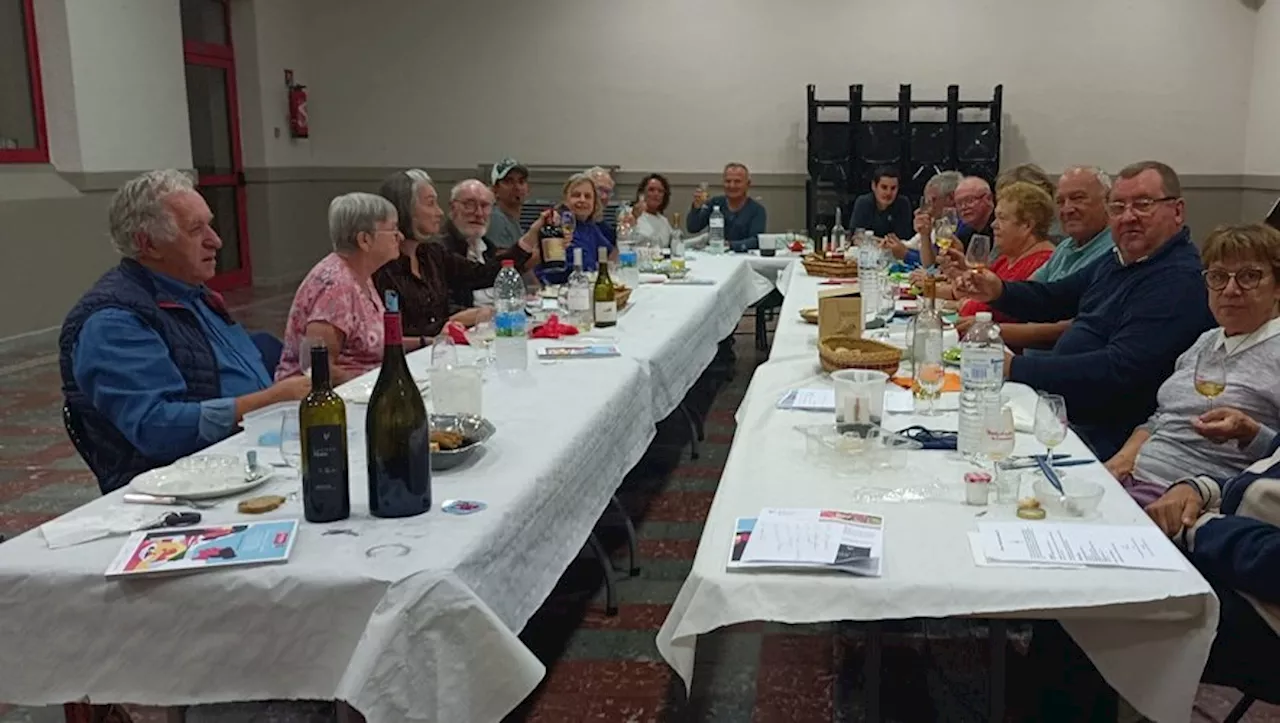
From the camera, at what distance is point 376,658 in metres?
1.53

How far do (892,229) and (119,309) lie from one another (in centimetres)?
636

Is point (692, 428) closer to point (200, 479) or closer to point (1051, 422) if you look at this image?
point (1051, 422)

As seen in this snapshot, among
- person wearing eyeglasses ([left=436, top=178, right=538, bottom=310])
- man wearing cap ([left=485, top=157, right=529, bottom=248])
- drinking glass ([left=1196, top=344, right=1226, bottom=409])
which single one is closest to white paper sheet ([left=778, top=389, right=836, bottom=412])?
drinking glass ([left=1196, top=344, right=1226, bottom=409])

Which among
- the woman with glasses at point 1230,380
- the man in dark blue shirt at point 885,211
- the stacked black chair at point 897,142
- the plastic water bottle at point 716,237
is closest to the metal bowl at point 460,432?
the woman with glasses at point 1230,380

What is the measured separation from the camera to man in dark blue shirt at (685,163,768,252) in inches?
312

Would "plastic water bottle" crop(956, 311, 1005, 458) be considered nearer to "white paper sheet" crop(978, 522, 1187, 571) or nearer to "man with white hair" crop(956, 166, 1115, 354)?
"white paper sheet" crop(978, 522, 1187, 571)

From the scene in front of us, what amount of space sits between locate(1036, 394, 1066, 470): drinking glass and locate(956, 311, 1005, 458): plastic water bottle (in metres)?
0.08

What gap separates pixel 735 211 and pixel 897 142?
2.57 metres

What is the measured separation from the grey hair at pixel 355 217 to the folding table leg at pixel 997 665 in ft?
7.01

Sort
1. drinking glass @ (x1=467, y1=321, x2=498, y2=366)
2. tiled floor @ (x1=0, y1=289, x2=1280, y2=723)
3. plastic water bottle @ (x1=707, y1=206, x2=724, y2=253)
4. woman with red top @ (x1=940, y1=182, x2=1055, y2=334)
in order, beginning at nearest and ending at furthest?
tiled floor @ (x1=0, y1=289, x2=1280, y2=723) < drinking glass @ (x1=467, y1=321, x2=498, y2=366) < woman with red top @ (x1=940, y1=182, x2=1055, y2=334) < plastic water bottle @ (x1=707, y1=206, x2=724, y2=253)

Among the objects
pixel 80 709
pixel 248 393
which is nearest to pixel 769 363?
pixel 248 393

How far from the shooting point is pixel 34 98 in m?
7.77

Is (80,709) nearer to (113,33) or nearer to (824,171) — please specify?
(113,33)

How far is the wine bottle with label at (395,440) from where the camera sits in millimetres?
1748
